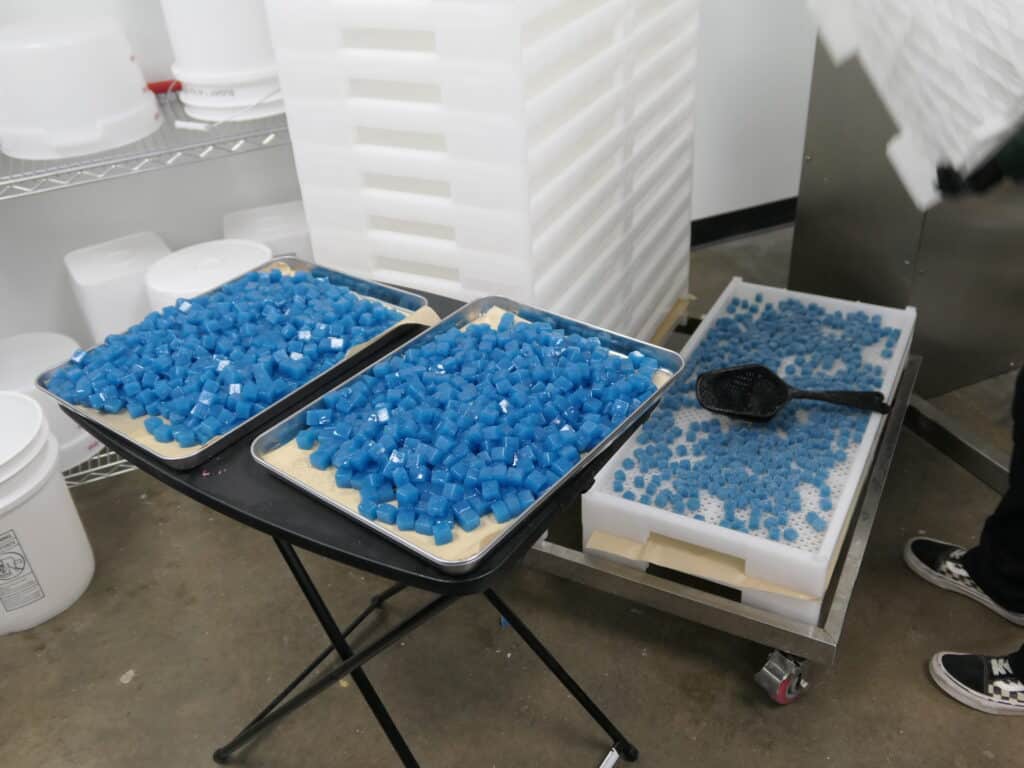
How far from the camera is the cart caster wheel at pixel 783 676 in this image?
1286 millimetres

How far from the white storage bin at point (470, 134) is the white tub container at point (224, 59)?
0.31 metres

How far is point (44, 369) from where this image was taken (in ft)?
5.75

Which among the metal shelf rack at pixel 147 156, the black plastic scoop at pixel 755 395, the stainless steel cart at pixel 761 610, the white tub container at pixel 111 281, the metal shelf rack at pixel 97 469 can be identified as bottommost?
the metal shelf rack at pixel 97 469

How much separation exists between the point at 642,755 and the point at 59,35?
1.55 meters

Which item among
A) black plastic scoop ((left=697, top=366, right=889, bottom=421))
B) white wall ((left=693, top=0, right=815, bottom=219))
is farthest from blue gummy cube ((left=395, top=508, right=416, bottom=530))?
white wall ((left=693, top=0, right=815, bottom=219))

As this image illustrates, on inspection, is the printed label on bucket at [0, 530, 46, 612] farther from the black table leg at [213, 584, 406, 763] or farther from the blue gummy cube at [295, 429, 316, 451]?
the blue gummy cube at [295, 429, 316, 451]

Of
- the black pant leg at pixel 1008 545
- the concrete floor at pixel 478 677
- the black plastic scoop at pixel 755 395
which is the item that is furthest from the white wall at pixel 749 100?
the black pant leg at pixel 1008 545

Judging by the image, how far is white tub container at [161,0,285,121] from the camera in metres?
1.53

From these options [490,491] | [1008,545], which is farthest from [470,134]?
[1008,545]

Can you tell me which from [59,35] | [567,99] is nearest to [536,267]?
[567,99]

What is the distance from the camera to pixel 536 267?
133 centimetres

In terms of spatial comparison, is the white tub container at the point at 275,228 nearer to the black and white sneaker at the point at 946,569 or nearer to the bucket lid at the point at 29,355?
the bucket lid at the point at 29,355

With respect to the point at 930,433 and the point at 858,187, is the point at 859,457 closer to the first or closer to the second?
the point at 930,433

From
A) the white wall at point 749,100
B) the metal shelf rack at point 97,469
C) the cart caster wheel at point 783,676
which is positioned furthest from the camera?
the white wall at point 749,100
